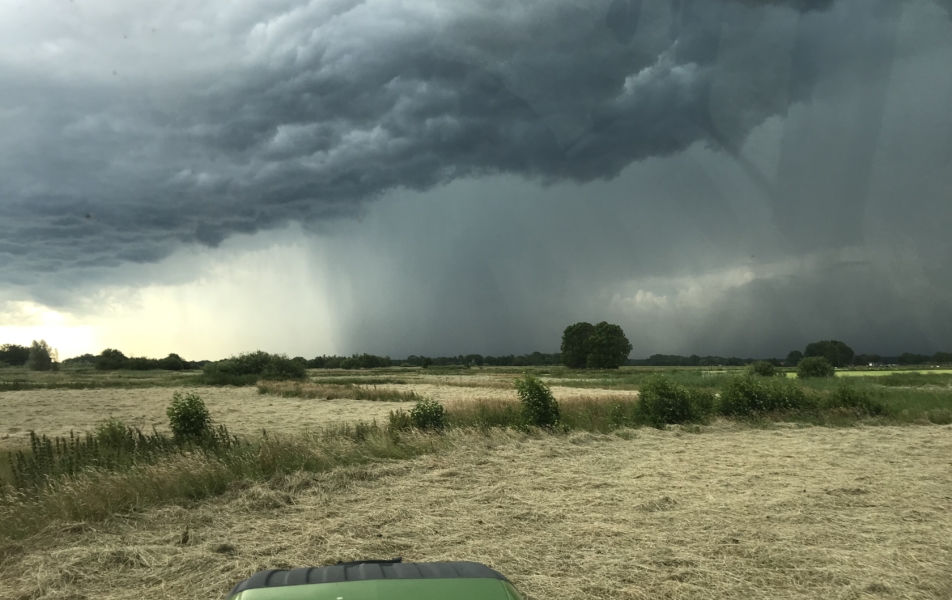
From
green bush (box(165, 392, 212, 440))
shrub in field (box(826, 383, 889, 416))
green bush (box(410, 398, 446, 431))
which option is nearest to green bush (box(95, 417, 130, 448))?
green bush (box(165, 392, 212, 440))

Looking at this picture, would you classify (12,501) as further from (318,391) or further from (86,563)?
(318,391)

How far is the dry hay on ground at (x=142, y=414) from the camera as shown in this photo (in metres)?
23.9

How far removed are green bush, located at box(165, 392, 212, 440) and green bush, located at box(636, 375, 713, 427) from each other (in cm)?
1326

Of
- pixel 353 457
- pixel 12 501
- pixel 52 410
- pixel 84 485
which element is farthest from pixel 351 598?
pixel 52 410

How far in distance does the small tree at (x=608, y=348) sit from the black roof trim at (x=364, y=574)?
110 m

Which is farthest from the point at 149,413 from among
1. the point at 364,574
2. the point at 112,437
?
the point at 364,574

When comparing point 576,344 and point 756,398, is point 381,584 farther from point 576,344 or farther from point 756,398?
point 576,344

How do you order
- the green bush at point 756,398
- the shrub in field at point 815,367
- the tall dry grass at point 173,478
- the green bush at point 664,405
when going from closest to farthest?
the tall dry grass at point 173,478
the green bush at point 664,405
the green bush at point 756,398
the shrub in field at point 815,367

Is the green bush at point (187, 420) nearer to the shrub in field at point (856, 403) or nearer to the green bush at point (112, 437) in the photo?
the green bush at point (112, 437)

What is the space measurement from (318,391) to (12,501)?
37090 millimetres

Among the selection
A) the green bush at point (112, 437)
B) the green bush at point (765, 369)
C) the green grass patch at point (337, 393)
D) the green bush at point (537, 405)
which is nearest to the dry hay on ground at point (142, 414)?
the green grass patch at point (337, 393)

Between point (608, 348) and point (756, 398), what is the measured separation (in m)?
89.4

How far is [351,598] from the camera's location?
1910mm

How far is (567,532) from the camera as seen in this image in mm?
7227
